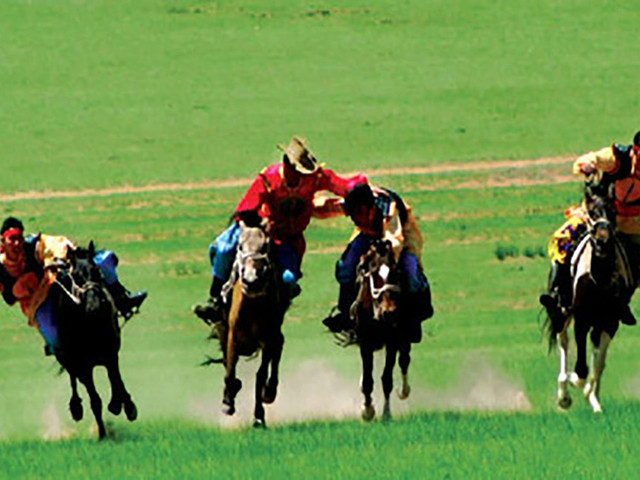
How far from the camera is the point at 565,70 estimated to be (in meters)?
62.5

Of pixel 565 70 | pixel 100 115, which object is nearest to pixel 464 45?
pixel 565 70

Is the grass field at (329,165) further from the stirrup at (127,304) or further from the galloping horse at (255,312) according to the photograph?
the stirrup at (127,304)

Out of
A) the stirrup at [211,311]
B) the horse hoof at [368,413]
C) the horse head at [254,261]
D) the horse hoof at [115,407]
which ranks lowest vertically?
the horse hoof at [368,413]

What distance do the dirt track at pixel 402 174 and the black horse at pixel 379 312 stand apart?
2300 centimetres

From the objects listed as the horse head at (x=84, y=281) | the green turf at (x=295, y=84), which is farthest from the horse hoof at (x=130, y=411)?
the green turf at (x=295, y=84)

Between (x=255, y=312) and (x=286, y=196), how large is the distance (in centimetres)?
107

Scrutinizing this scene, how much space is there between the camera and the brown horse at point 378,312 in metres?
21.0

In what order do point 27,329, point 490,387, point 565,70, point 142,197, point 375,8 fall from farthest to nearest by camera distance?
point 375,8
point 565,70
point 142,197
point 27,329
point 490,387

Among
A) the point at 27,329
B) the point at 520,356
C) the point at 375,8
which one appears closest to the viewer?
the point at 520,356

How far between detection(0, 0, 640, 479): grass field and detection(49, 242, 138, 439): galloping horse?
558 mm

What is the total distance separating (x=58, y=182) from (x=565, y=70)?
18.4 m

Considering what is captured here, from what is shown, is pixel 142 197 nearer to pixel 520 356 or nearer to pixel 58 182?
pixel 58 182

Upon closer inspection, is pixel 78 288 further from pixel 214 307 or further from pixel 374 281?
pixel 374 281

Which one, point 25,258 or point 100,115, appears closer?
point 25,258
